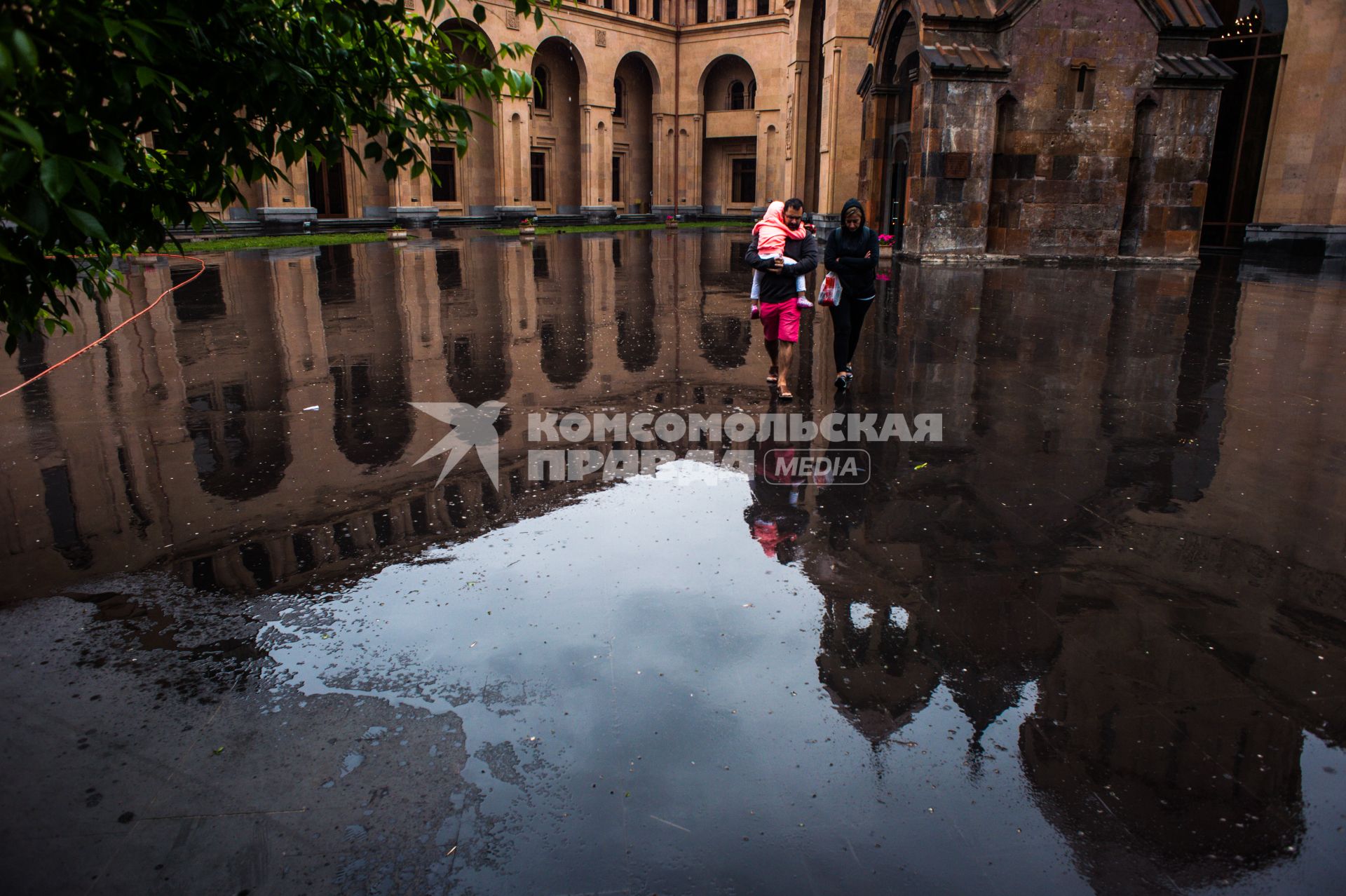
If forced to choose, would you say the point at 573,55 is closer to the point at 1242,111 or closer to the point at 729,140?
the point at 729,140

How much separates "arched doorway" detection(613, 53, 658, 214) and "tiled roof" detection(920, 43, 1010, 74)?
3373 centimetres

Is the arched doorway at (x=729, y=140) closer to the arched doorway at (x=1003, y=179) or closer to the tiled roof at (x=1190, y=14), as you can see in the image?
the tiled roof at (x=1190, y=14)

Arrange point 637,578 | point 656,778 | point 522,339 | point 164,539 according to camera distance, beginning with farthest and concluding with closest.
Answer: point 522,339, point 164,539, point 637,578, point 656,778

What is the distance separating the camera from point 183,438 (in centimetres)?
682

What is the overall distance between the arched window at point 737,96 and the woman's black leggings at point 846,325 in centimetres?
4791

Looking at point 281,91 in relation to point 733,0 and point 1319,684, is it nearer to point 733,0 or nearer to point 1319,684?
point 1319,684

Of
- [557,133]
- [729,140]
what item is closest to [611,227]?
[557,133]

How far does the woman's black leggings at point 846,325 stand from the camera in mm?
8172

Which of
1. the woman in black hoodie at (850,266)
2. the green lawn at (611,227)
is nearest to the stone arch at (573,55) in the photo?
the green lawn at (611,227)

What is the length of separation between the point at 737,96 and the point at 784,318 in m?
48.8

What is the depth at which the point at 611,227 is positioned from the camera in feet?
141

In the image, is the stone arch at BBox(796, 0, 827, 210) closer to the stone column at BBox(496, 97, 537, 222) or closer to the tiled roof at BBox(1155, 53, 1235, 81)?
the tiled roof at BBox(1155, 53, 1235, 81)

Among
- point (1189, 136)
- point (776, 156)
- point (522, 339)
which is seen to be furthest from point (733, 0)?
point (522, 339)

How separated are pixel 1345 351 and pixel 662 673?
10388 millimetres
